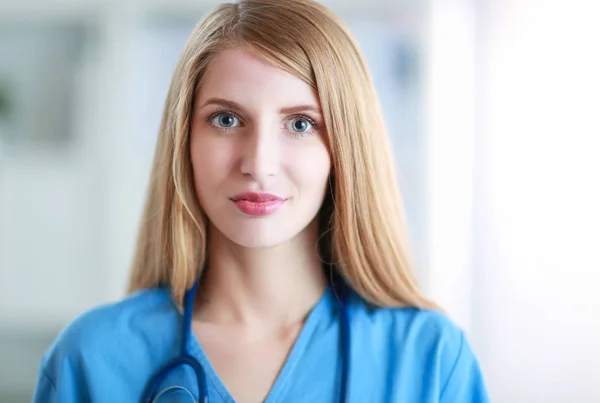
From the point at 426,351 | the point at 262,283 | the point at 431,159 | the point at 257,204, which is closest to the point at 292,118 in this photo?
the point at 257,204

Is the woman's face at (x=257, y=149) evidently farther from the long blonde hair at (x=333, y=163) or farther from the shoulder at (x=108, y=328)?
the shoulder at (x=108, y=328)

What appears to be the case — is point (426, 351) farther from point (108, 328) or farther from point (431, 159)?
point (431, 159)

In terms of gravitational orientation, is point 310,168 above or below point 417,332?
above

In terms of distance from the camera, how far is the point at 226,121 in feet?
2.86

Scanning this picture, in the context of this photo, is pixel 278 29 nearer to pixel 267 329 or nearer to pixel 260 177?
pixel 260 177

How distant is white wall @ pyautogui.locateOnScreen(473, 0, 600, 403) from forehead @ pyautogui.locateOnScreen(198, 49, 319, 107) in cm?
81

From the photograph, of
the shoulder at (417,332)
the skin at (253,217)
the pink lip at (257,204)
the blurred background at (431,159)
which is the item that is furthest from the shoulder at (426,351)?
the blurred background at (431,159)

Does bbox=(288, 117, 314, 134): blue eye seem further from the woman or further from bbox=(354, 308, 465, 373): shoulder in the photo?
bbox=(354, 308, 465, 373): shoulder

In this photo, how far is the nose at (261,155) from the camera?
0.83m

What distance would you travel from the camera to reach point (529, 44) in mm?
1659

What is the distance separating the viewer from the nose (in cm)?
83

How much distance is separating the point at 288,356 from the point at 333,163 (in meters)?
0.25

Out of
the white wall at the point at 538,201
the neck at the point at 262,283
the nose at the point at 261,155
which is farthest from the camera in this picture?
the white wall at the point at 538,201

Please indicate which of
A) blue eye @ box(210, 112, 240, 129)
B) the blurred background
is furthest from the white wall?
blue eye @ box(210, 112, 240, 129)
